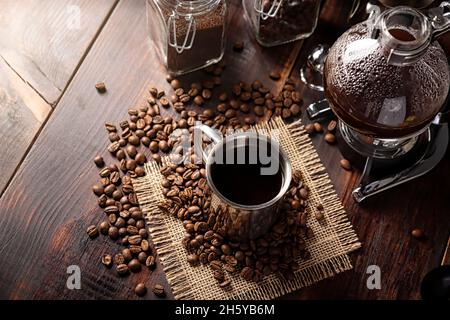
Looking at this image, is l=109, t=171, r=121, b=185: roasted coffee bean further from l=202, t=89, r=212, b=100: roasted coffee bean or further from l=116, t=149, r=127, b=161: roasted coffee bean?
l=202, t=89, r=212, b=100: roasted coffee bean

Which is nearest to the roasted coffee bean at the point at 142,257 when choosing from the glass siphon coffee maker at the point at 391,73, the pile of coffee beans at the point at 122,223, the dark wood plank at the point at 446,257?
the pile of coffee beans at the point at 122,223

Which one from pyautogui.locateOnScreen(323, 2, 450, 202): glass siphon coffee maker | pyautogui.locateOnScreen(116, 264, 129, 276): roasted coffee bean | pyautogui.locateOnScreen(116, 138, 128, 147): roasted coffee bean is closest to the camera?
pyautogui.locateOnScreen(323, 2, 450, 202): glass siphon coffee maker

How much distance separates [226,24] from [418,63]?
410mm

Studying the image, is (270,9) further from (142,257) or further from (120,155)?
(142,257)

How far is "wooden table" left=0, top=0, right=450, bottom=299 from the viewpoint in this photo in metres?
1.26

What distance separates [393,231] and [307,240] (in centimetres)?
17

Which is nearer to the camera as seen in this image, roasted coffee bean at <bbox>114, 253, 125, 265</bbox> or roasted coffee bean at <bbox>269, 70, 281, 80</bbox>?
roasted coffee bean at <bbox>114, 253, 125, 265</bbox>

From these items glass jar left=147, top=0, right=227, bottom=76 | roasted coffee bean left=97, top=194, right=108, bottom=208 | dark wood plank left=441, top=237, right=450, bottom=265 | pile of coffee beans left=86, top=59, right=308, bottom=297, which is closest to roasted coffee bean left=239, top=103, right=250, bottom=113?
pile of coffee beans left=86, top=59, right=308, bottom=297

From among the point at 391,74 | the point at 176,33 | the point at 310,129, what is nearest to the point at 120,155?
the point at 176,33

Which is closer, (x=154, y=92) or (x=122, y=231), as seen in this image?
(x=122, y=231)

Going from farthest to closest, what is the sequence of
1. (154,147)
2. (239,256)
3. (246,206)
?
(154,147)
(239,256)
(246,206)

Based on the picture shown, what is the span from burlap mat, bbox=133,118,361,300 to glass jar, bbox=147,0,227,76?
0.20 meters

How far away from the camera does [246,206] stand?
115 cm

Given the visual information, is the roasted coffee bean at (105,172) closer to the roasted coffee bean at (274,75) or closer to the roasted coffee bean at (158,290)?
the roasted coffee bean at (158,290)
